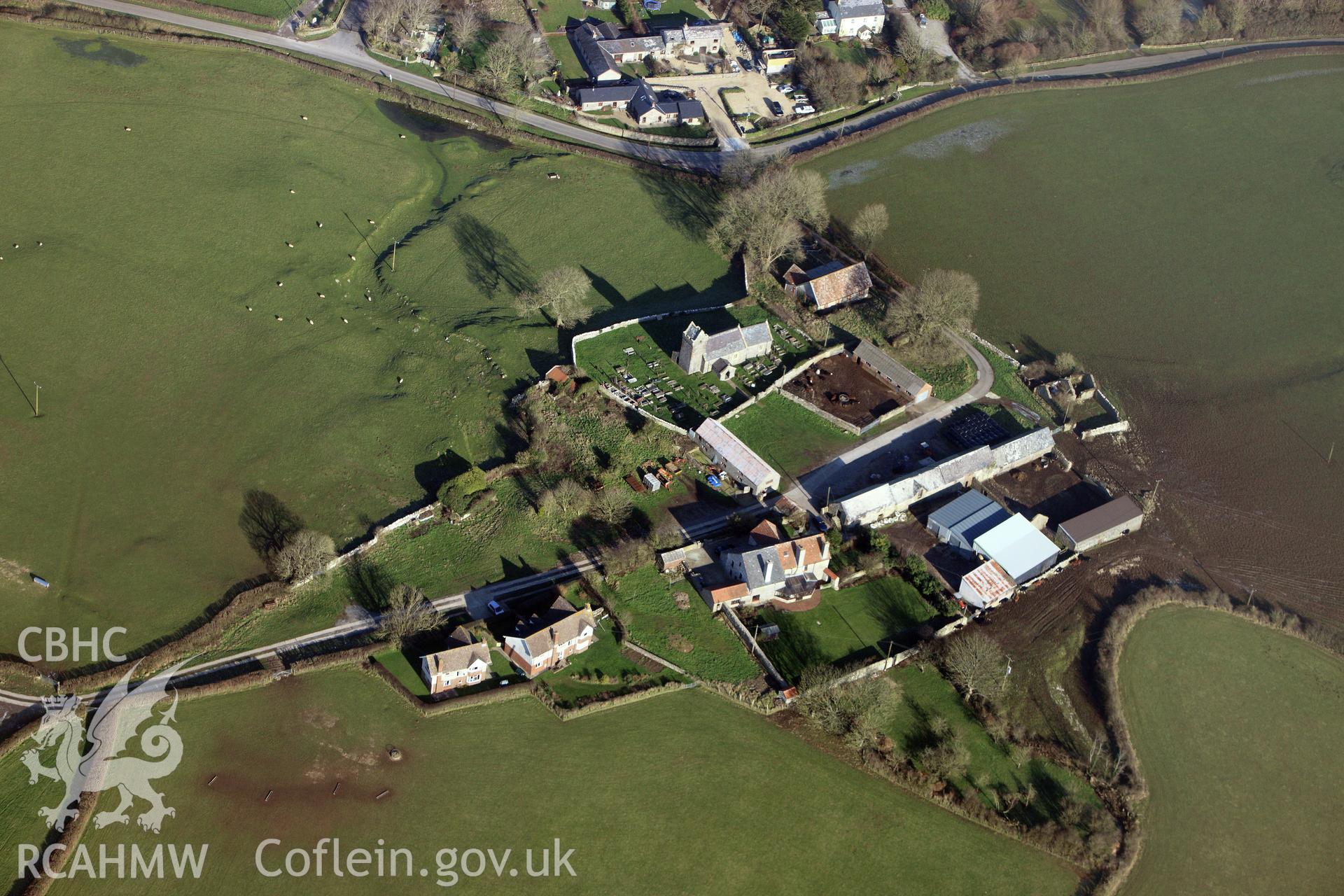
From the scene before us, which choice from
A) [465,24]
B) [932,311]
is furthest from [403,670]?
[465,24]

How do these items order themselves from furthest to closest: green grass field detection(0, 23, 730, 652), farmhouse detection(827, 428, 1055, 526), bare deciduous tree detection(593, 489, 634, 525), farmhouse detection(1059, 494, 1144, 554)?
farmhouse detection(1059, 494, 1144, 554)
farmhouse detection(827, 428, 1055, 526)
bare deciduous tree detection(593, 489, 634, 525)
green grass field detection(0, 23, 730, 652)

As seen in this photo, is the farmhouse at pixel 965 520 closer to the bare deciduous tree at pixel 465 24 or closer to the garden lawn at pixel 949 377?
the garden lawn at pixel 949 377

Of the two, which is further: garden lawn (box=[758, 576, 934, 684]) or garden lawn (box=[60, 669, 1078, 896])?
garden lawn (box=[758, 576, 934, 684])

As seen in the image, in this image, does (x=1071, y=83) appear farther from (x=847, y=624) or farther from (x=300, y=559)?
(x=300, y=559)

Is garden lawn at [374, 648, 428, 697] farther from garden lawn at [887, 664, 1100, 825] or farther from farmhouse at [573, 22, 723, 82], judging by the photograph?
farmhouse at [573, 22, 723, 82]

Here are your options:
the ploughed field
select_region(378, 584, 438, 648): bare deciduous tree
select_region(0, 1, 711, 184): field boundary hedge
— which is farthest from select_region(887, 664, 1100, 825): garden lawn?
select_region(0, 1, 711, 184): field boundary hedge

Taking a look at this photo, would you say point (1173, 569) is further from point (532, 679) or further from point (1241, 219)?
point (1241, 219)
